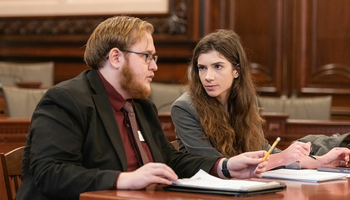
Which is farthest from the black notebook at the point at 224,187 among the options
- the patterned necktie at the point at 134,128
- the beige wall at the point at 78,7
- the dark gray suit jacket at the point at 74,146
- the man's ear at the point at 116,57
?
the beige wall at the point at 78,7

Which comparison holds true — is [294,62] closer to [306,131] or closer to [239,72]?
[306,131]

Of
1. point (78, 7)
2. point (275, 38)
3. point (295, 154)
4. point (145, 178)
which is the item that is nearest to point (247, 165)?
point (295, 154)

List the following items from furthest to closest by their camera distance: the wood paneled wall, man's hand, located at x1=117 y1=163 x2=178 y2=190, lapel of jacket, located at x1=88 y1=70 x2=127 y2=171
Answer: the wood paneled wall < lapel of jacket, located at x1=88 y1=70 x2=127 y2=171 < man's hand, located at x1=117 y1=163 x2=178 y2=190

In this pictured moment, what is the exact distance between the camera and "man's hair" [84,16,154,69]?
1.92 metres

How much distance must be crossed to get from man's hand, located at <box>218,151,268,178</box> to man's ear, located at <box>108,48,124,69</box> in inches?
22.7

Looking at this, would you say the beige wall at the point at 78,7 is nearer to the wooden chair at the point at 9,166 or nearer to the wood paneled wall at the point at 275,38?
the wood paneled wall at the point at 275,38

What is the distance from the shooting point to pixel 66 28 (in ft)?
23.0

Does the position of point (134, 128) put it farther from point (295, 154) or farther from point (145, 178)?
point (295, 154)

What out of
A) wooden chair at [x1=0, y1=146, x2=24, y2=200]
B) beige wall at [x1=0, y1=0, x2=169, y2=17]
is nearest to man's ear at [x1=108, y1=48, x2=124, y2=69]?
wooden chair at [x1=0, y1=146, x2=24, y2=200]

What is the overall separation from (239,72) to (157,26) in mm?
4045

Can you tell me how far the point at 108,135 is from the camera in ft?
5.75

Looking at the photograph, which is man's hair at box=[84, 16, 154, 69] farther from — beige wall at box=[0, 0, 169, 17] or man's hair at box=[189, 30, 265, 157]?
beige wall at box=[0, 0, 169, 17]

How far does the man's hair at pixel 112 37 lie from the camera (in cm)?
192

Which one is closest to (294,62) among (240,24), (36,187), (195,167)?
(240,24)
